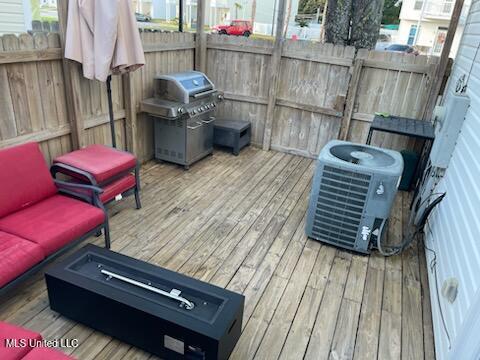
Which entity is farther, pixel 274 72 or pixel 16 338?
pixel 274 72

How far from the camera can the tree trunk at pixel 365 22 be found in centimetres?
457

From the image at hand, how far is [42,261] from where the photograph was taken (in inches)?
88.1

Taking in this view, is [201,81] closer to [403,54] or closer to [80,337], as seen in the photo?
[403,54]

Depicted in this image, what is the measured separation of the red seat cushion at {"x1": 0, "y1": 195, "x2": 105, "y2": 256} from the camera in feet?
7.49

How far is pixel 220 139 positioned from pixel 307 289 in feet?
9.83

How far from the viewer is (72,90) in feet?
10.5

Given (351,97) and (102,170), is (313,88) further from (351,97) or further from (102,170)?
(102,170)

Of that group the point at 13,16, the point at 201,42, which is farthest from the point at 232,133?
the point at 13,16

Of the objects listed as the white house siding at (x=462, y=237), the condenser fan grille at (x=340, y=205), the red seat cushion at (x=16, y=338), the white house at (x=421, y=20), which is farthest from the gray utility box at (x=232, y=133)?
the white house at (x=421, y=20)

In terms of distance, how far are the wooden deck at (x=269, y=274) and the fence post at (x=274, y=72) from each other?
3.85 feet

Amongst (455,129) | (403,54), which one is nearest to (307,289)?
(455,129)

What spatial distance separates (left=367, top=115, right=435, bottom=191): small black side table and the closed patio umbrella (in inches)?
102

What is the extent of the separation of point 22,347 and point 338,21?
188 inches

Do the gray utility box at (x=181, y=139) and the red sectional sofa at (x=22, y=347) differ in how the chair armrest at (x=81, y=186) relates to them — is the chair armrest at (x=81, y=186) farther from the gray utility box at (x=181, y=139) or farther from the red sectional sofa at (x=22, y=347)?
the gray utility box at (x=181, y=139)
